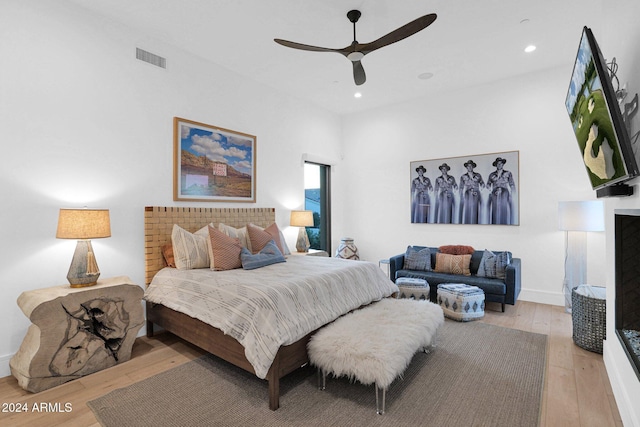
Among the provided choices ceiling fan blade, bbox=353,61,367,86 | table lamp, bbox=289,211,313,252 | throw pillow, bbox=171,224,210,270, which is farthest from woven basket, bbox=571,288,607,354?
throw pillow, bbox=171,224,210,270

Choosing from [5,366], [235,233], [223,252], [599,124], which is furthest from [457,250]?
[5,366]

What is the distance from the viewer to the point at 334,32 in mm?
3336

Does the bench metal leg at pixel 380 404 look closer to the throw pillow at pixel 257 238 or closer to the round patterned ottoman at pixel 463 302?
the round patterned ottoman at pixel 463 302

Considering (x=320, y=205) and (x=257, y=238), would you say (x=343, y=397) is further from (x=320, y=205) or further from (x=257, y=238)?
(x=320, y=205)

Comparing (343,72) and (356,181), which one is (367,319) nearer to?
(343,72)

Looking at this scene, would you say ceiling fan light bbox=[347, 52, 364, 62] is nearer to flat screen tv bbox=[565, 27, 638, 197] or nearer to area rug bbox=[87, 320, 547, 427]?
flat screen tv bbox=[565, 27, 638, 197]

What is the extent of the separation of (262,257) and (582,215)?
3.65m

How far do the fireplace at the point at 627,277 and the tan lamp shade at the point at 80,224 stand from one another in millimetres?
3770

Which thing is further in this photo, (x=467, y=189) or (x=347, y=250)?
(x=347, y=250)

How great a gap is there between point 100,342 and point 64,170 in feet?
5.04

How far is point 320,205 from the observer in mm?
6062

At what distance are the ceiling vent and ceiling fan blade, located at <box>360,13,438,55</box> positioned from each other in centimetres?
224

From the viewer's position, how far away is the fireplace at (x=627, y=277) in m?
2.04

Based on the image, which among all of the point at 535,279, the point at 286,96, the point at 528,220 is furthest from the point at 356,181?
the point at 535,279
